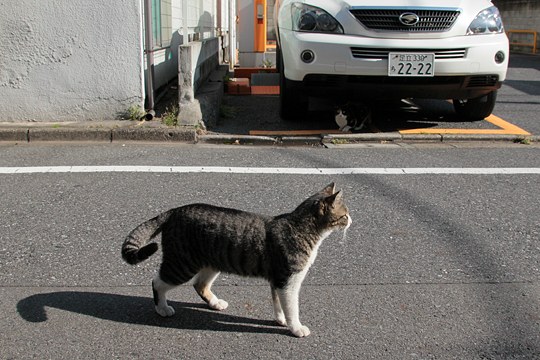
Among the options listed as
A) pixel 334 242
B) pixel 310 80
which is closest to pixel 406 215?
pixel 334 242

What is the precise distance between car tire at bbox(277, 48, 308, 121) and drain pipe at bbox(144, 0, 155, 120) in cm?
145

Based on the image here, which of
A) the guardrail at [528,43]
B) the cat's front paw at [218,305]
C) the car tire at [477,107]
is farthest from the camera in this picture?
the guardrail at [528,43]

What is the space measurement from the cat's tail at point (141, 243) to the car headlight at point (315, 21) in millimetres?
3797

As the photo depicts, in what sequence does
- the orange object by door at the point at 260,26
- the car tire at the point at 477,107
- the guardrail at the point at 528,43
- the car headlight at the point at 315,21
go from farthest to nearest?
the guardrail at the point at 528,43
the orange object by door at the point at 260,26
the car tire at the point at 477,107
the car headlight at the point at 315,21

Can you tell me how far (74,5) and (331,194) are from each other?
15.0 ft

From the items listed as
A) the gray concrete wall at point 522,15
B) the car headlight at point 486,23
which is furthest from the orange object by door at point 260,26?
the gray concrete wall at point 522,15

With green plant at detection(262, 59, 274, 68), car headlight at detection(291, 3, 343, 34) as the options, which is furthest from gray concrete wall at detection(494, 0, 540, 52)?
car headlight at detection(291, 3, 343, 34)

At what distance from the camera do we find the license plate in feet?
19.3

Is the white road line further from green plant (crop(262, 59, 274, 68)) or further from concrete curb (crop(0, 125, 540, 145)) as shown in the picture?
green plant (crop(262, 59, 274, 68))

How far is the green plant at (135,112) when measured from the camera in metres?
6.38

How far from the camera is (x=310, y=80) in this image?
Answer: 6.12 meters

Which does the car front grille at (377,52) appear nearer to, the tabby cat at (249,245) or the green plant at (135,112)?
the green plant at (135,112)

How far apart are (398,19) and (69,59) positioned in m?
3.40

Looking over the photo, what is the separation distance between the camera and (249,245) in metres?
2.62
